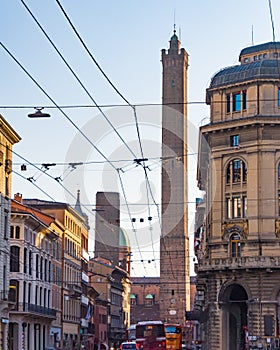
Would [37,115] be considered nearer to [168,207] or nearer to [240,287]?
[240,287]

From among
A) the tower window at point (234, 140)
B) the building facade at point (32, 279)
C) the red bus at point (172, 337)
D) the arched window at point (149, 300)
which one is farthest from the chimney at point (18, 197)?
the arched window at point (149, 300)

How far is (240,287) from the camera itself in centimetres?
6725

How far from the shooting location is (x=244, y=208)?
66.6 meters

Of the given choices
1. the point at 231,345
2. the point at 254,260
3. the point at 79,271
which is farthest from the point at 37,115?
the point at 79,271

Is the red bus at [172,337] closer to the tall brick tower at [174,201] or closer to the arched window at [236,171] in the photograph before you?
the arched window at [236,171]

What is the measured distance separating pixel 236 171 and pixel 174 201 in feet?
172

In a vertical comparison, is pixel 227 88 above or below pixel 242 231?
above

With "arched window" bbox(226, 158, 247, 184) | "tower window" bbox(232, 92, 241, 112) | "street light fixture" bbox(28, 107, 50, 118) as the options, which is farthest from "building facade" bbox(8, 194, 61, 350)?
"street light fixture" bbox(28, 107, 50, 118)

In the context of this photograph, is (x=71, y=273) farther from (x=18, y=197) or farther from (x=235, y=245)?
(x=235, y=245)

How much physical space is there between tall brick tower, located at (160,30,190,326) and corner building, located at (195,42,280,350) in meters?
48.6

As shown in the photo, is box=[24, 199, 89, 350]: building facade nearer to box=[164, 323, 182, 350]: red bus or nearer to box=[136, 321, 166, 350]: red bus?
box=[164, 323, 182, 350]: red bus

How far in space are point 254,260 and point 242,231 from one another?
3.09 meters

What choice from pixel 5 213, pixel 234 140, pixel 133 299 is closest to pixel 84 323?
pixel 234 140

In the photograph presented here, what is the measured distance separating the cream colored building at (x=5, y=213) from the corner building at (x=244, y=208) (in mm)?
15122
